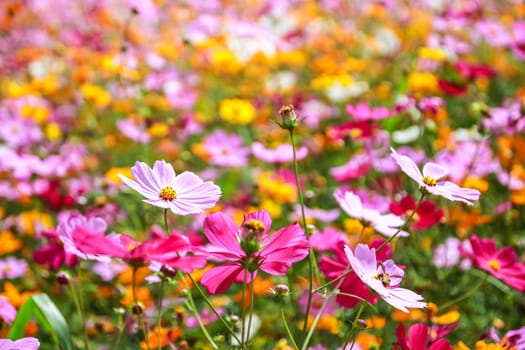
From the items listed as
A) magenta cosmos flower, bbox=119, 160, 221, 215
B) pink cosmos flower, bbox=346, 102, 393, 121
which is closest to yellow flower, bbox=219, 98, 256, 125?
pink cosmos flower, bbox=346, 102, 393, 121

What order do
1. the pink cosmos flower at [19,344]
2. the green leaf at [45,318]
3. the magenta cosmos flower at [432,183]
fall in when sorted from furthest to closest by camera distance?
1. the green leaf at [45,318]
2. the magenta cosmos flower at [432,183]
3. the pink cosmos flower at [19,344]

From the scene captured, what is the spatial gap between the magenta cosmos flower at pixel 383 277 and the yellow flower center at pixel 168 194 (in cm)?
21

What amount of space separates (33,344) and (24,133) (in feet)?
4.38

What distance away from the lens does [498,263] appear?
92cm

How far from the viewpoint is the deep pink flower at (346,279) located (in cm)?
74

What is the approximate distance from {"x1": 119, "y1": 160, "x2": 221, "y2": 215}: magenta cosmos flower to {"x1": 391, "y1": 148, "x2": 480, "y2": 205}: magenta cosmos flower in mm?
209

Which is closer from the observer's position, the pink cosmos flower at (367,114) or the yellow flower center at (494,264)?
the yellow flower center at (494,264)

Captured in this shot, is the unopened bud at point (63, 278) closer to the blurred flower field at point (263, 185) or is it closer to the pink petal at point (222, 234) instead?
the blurred flower field at point (263, 185)

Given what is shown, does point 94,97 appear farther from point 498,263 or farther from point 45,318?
point 498,263

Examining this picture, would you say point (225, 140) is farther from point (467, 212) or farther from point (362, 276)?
point (362, 276)

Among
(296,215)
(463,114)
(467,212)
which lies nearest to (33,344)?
(296,215)

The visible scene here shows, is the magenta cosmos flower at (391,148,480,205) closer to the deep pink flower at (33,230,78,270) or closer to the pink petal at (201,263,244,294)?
the pink petal at (201,263,244,294)

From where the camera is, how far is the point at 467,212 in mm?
1545

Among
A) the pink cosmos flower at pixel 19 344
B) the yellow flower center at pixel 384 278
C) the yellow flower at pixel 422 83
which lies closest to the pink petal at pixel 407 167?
the yellow flower center at pixel 384 278
